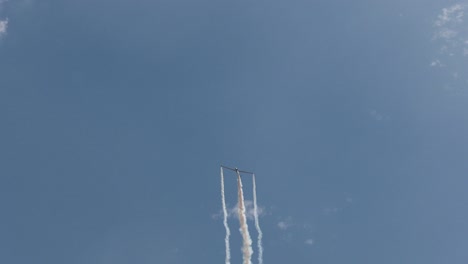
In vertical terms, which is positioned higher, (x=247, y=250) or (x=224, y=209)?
(x=224, y=209)

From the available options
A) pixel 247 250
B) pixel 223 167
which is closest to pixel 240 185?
pixel 223 167

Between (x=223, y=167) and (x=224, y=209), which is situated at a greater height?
(x=223, y=167)

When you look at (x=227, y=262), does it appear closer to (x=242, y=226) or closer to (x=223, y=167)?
(x=242, y=226)

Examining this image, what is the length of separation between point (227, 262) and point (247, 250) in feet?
29.9

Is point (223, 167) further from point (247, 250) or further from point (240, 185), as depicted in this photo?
point (247, 250)

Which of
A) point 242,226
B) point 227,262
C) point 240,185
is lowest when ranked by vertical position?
point 227,262

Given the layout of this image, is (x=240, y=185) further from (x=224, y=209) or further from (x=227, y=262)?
(x=227, y=262)

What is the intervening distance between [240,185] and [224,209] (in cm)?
1151

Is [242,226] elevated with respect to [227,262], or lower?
elevated

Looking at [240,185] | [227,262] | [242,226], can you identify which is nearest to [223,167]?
[240,185]

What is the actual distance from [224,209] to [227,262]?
67.7 ft

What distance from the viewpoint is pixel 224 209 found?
195 meters

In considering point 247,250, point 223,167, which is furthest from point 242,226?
point 223,167

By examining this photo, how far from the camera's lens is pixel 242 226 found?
651 ft
